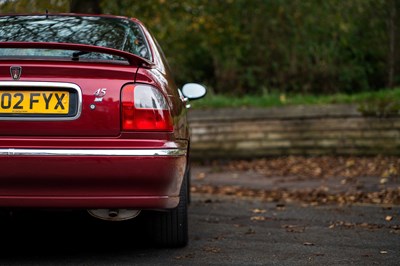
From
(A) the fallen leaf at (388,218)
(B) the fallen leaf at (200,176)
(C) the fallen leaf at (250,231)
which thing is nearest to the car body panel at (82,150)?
(C) the fallen leaf at (250,231)

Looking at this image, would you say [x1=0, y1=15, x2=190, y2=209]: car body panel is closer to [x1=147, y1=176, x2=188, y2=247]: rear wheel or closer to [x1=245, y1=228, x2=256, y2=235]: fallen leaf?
[x1=147, y1=176, x2=188, y2=247]: rear wheel

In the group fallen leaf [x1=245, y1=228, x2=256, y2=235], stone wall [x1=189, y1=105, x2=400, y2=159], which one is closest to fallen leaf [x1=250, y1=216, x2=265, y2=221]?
fallen leaf [x1=245, y1=228, x2=256, y2=235]

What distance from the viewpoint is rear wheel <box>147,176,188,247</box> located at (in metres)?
5.21

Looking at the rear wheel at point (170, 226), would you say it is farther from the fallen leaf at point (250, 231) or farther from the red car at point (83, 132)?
the fallen leaf at point (250, 231)

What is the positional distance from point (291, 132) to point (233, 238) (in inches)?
249

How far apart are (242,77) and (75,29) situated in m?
10.1

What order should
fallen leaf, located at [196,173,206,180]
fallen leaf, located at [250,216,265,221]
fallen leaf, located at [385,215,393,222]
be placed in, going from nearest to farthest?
fallen leaf, located at [385,215,393,222] → fallen leaf, located at [250,216,265,221] → fallen leaf, located at [196,173,206,180]

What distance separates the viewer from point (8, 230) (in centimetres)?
614

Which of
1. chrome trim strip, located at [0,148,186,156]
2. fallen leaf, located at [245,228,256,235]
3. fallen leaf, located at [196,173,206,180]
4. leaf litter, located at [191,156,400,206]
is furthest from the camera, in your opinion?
fallen leaf, located at [196,173,206,180]

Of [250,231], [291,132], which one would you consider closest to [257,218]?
[250,231]

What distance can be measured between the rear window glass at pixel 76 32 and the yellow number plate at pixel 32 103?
360 mm

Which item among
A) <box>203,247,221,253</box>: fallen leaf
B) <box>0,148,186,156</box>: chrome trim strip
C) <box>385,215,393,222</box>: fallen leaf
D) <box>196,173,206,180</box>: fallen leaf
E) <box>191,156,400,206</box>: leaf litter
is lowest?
<box>196,173,206,180</box>: fallen leaf

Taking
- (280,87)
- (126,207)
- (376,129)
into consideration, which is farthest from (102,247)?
(280,87)

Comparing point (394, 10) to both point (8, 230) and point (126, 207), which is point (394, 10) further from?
point (126, 207)
